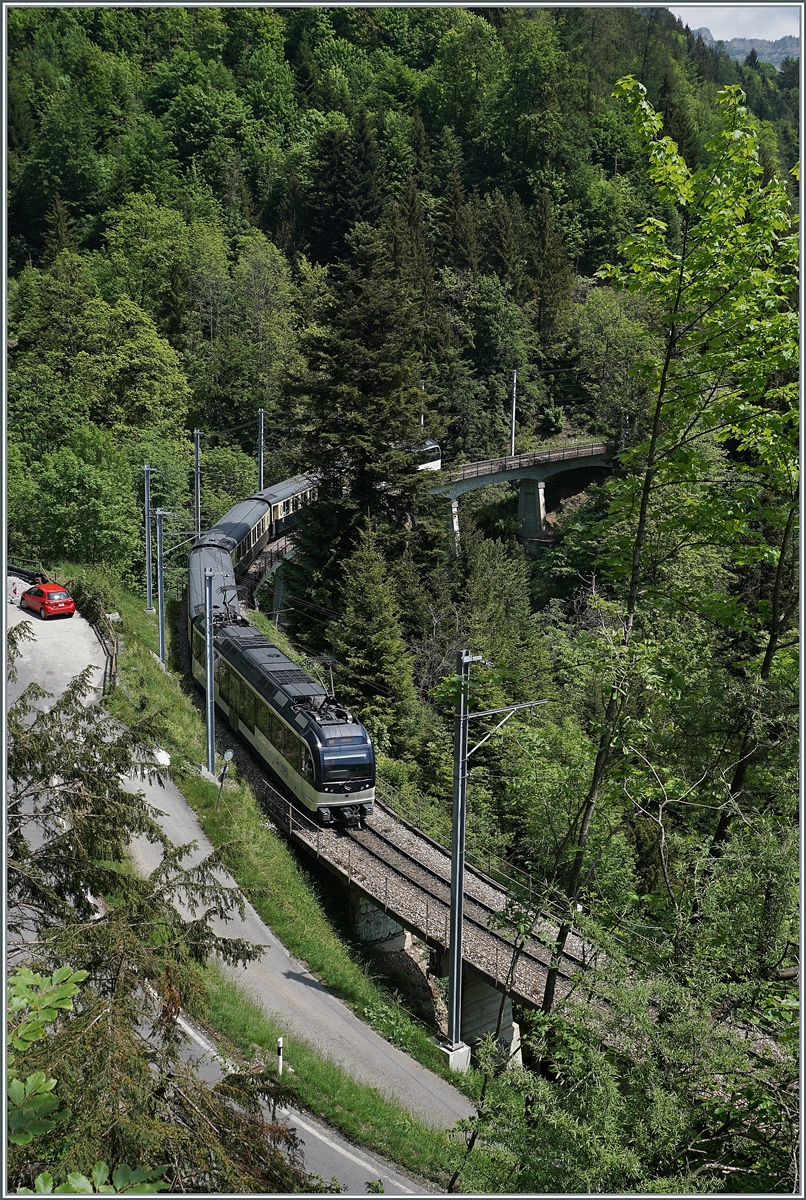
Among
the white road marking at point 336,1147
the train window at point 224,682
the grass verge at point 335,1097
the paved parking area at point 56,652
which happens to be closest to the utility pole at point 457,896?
the grass verge at point 335,1097

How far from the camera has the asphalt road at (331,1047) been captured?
1316cm

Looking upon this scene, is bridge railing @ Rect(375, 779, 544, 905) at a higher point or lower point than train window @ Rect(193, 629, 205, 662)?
lower

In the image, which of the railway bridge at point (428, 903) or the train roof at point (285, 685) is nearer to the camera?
the railway bridge at point (428, 903)

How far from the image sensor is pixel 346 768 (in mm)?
21266

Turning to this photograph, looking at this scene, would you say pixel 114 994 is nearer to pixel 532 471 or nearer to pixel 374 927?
pixel 374 927

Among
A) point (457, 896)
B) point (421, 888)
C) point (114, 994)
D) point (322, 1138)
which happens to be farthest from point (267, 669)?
point (114, 994)

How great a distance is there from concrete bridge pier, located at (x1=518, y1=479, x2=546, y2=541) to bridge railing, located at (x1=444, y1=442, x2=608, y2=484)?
5.24 feet

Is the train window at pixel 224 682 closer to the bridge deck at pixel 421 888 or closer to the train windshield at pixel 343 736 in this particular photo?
the bridge deck at pixel 421 888

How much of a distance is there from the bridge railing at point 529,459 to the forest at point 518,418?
2.20 m

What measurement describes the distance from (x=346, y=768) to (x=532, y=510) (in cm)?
4326

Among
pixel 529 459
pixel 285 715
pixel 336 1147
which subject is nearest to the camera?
pixel 336 1147

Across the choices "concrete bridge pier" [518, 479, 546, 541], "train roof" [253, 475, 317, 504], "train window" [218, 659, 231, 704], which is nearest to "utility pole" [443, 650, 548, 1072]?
"train window" [218, 659, 231, 704]

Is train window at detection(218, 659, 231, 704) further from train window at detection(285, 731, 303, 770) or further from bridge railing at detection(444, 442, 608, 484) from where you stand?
bridge railing at detection(444, 442, 608, 484)

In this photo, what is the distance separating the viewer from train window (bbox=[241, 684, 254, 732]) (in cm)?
2464
